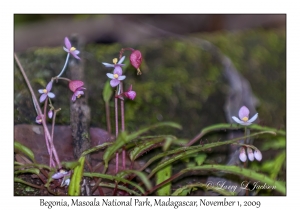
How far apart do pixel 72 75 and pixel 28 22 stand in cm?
205

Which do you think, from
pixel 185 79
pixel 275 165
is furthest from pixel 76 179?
pixel 185 79

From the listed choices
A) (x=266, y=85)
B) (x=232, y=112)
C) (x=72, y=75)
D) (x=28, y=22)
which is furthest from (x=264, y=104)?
(x=28, y=22)

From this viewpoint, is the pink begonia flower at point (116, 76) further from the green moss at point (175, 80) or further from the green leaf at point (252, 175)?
the green leaf at point (252, 175)

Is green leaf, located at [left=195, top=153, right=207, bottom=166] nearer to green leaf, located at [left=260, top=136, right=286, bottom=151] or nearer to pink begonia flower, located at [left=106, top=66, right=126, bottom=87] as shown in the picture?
pink begonia flower, located at [left=106, top=66, right=126, bottom=87]

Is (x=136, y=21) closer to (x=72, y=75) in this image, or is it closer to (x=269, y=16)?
(x=269, y=16)

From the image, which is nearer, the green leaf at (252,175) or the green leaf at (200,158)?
the green leaf at (252,175)

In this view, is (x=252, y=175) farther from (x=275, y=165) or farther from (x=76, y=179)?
(x=275, y=165)

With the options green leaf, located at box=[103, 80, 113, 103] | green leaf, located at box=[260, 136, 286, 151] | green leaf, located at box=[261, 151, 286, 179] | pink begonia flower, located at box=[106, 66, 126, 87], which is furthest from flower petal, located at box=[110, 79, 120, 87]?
green leaf, located at box=[260, 136, 286, 151]

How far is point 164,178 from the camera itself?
48.0 inches

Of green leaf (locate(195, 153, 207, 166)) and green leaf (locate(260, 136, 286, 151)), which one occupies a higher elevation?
green leaf (locate(260, 136, 286, 151))

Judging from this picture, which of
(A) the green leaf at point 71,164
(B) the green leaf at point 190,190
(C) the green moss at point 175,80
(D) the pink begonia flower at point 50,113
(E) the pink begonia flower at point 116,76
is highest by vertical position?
(C) the green moss at point 175,80

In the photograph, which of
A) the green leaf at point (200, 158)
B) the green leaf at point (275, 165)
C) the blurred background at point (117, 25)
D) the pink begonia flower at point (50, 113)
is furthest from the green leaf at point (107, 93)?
the blurred background at point (117, 25)

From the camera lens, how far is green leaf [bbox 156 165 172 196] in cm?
120

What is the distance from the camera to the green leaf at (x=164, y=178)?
1.20 m
